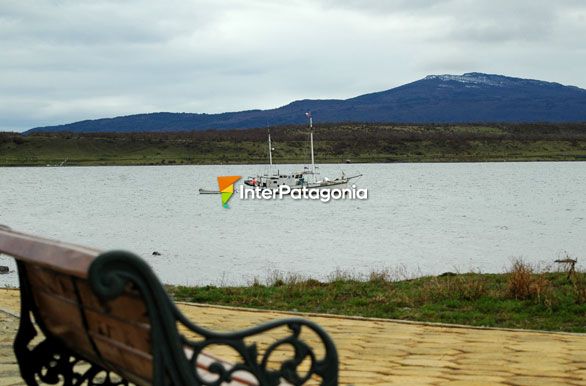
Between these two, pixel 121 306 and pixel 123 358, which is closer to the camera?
pixel 121 306

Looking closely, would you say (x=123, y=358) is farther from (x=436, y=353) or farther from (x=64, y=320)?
(x=436, y=353)

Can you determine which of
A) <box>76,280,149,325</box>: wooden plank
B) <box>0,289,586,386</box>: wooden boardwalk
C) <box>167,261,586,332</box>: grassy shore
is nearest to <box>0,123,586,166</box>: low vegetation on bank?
<box>167,261,586,332</box>: grassy shore

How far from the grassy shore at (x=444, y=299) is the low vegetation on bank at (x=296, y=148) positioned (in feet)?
342

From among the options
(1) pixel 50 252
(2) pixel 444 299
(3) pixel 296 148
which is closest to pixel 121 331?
(1) pixel 50 252

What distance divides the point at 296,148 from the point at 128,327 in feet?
394

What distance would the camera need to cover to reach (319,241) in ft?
116

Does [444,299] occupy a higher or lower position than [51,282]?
lower

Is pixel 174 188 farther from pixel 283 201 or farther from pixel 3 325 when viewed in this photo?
pixel 3 325

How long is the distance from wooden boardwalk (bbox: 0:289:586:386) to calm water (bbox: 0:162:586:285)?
13538 millimetres

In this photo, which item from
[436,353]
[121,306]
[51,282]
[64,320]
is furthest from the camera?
[436,353]

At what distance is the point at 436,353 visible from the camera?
6590 mm

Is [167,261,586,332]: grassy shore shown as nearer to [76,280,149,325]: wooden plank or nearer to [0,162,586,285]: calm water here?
[76,280,149,325]: wooden plank

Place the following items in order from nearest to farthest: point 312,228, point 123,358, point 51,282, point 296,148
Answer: point 123,358 < point 51,282 < point 312,228 < point 296,148

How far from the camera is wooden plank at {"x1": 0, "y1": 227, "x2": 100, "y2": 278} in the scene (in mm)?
2643
